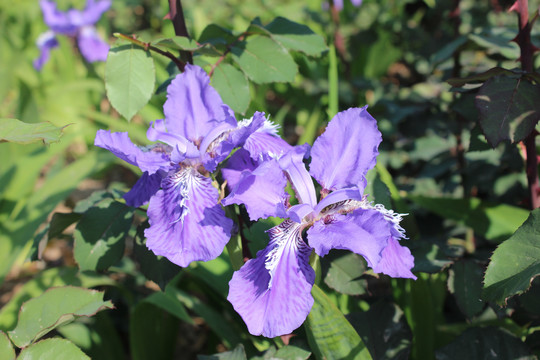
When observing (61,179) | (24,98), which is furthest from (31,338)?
(24,98)

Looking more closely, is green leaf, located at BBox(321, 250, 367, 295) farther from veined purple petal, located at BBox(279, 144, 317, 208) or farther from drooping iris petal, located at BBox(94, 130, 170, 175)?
drooping iris petal, located at BBox(94, 130, 170, 175)

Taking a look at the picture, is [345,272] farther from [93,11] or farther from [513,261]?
[93,11]

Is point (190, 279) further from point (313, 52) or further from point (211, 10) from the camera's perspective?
point (211, 10)

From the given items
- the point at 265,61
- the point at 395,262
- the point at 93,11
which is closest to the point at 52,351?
the point at 395,262

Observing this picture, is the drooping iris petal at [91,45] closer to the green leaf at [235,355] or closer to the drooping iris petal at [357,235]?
the green leaf at [235,355]

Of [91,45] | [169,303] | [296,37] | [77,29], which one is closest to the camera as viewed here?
[296,37]

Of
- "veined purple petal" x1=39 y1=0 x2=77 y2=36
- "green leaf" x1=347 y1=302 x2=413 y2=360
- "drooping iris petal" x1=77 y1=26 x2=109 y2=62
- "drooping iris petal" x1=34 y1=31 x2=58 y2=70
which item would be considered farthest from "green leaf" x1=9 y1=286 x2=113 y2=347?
"veined purple petal" x1=39 y1=0 x2=77 y2=36

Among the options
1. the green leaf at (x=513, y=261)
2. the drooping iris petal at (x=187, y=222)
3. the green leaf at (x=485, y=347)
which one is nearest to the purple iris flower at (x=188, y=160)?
the drooping iris petal at (x=187, y=222)
